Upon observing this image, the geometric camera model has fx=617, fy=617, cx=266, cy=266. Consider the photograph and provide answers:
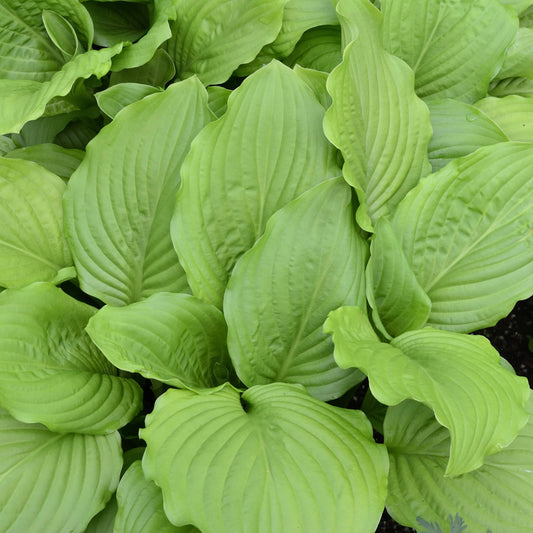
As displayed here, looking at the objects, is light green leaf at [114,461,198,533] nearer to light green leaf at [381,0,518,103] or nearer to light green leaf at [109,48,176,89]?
light green leaf at [109,48,176,89]

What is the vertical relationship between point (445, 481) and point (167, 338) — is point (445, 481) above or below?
below

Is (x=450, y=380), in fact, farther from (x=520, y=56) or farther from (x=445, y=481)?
(x=520, y=56)

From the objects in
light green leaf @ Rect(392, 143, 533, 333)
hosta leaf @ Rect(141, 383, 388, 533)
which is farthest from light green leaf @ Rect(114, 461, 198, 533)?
light green leaf @ Rect(392, 143, 533, 333)

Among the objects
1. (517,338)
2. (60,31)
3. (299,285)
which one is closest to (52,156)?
(60,31)

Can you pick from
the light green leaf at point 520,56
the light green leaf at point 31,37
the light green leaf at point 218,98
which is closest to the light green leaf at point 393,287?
the light green leaf at point 218,98

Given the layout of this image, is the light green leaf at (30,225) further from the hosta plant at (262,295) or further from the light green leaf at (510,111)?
the light green leaf at (510,111)

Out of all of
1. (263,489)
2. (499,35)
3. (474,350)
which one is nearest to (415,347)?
(474,350)
